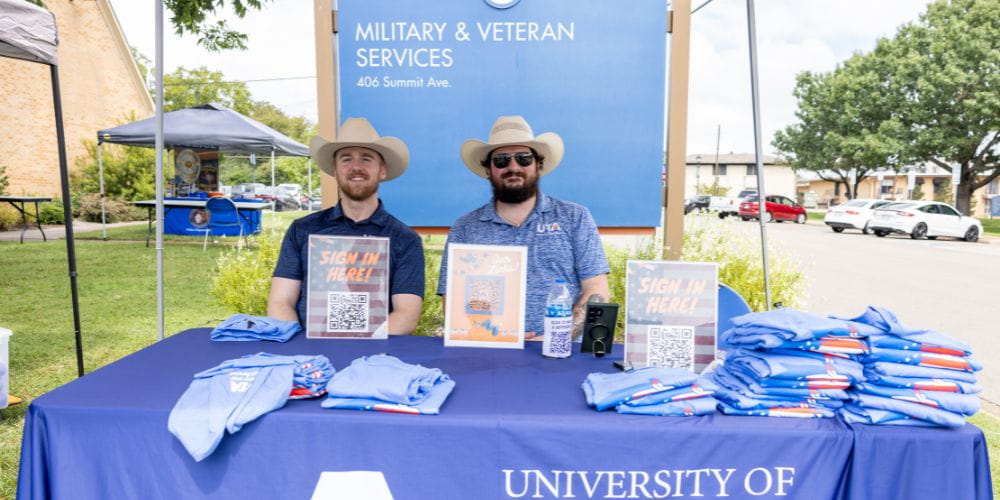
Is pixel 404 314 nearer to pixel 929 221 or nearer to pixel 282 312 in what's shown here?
pixel 282 312

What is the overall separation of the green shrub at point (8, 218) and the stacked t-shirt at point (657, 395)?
1627 cm

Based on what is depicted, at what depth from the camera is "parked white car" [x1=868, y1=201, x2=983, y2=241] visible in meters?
17.9

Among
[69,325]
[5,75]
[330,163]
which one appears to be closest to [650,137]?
[330,163]

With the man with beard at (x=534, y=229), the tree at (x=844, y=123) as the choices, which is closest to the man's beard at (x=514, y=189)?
the man with beard at (x=534, y=229)

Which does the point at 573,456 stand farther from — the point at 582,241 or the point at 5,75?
the point at 5,75

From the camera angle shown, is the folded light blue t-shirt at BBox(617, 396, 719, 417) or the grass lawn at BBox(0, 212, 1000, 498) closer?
the folded light blue t-shirt at BBox(617, 396, 719, 417)

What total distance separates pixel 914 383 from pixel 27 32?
4.23m

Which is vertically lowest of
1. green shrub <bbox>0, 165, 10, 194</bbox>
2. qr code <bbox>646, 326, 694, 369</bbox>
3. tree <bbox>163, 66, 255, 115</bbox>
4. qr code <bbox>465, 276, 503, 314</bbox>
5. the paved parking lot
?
the paved parking lot

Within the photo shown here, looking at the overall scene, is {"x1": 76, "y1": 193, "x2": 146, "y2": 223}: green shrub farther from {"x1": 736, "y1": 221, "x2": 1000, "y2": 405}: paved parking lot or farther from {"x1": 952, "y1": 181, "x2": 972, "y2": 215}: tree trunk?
{"x1": 952, "y1": 181, "x2": 972, "y2": 215}: tree trunk

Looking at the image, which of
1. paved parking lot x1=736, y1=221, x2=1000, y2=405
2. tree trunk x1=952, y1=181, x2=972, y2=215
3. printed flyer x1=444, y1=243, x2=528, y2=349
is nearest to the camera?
printed flyer x1=444, y1=243, x2=528, y2=349

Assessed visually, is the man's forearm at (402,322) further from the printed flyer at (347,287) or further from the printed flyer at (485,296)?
the printed flyer at (485,296)

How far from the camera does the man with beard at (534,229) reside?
2736 mm

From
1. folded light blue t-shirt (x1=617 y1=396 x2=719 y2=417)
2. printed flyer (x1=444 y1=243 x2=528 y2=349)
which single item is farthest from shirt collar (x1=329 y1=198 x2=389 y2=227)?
folded light blue t-shirt (x1=617 y1=396 x2=719 y2=417)

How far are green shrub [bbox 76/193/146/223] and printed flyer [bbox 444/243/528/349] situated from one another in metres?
17.9
